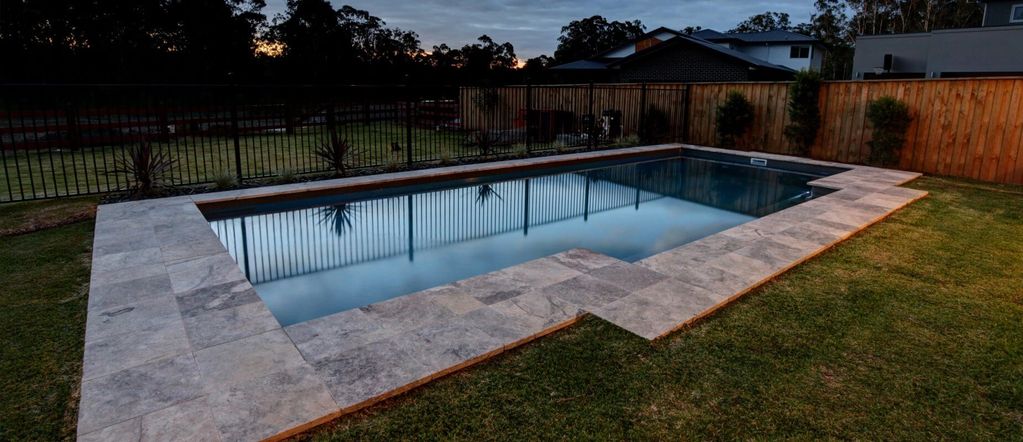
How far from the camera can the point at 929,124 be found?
27.5 feet

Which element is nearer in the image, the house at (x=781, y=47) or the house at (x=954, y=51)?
the house at (x=954, y=51)

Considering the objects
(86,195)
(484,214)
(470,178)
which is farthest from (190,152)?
(484,214)

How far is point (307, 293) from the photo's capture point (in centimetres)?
373

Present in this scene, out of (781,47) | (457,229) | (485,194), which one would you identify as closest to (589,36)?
(781,47)

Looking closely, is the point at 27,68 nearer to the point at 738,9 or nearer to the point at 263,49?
the point at 263,49

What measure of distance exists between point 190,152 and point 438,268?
8.43 metres

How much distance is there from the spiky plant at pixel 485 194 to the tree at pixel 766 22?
4799 cm

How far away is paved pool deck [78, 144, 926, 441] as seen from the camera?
79.7 inches

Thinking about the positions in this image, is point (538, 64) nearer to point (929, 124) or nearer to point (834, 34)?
point (834, 34)

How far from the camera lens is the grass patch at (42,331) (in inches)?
78.2

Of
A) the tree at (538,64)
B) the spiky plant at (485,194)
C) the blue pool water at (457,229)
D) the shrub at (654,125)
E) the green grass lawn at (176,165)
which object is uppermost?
the tree at (538,64)

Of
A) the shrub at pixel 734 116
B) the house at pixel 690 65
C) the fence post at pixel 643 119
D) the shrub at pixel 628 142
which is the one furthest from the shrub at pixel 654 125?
the house at pixel 690 65

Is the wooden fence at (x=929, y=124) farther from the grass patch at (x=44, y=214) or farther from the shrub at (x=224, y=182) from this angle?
the grass patch at (x=44, y=214)

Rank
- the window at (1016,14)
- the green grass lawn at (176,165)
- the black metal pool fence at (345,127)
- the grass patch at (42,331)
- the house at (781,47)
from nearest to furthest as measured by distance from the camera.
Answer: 1. the grass patch at (42,331)
2. the green grass lawn at (176,165)
3. the black metal pool fence at (345,127)
4. the window at (1016,14)
5. the house at (781,47)
